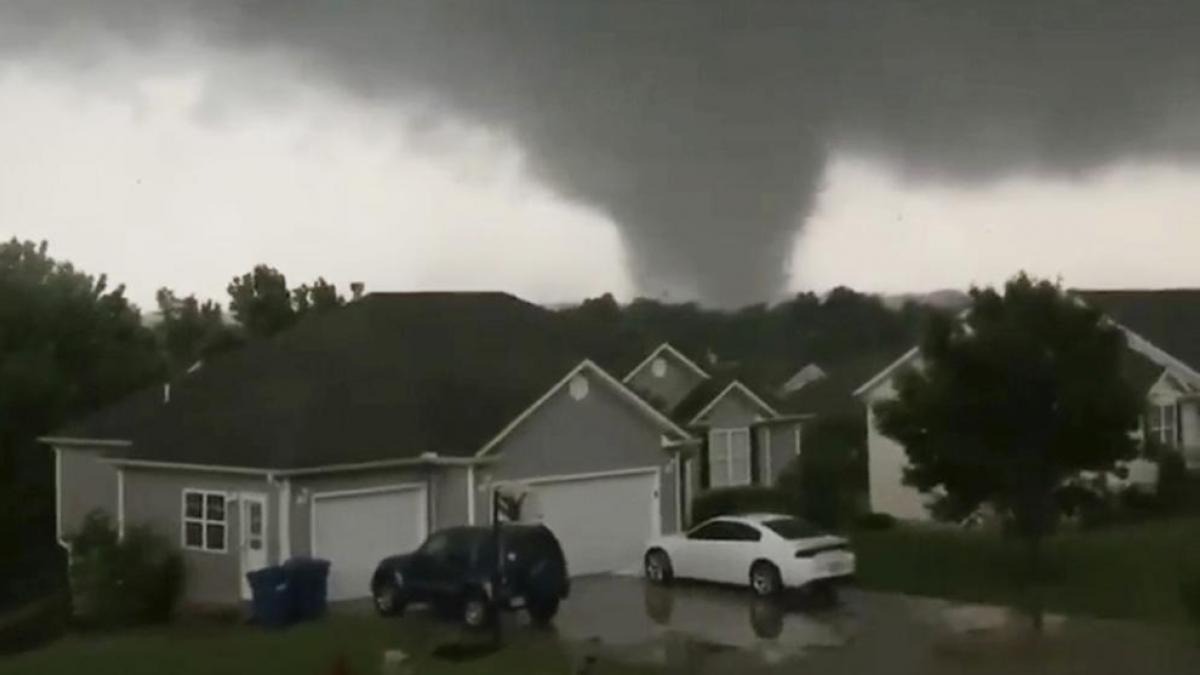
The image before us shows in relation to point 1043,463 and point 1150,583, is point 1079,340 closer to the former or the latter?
point 1043,463

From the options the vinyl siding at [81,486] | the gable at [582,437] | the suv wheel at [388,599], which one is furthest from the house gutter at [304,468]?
the suv wheel at [388,599]

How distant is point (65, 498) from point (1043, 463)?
65.0ft

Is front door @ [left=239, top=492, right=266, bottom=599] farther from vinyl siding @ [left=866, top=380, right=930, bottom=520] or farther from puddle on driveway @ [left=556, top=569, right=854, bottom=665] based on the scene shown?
vinyl siding @ [left=866, top=380, right=930, bottom=520]

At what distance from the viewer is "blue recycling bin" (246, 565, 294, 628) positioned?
27.8 m

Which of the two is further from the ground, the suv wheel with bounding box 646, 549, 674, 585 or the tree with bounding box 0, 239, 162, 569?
the tree with bounding box 0, 239, 162, 569

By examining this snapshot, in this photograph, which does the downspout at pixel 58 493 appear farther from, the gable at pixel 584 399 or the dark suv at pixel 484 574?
the dark suv at pixel 484 574

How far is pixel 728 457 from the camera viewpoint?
139 ft

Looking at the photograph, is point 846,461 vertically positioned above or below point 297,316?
below

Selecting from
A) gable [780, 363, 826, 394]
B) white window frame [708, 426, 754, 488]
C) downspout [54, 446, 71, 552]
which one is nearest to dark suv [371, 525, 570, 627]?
downspout [54, 446, 71, 552]

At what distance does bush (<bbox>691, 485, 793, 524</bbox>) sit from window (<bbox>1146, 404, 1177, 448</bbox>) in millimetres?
9192

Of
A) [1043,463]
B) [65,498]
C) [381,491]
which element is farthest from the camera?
[65,498]

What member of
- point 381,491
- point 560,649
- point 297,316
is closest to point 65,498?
point 381,491

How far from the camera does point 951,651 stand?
2238 cm

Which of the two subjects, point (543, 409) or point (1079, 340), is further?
point (543, 409)
